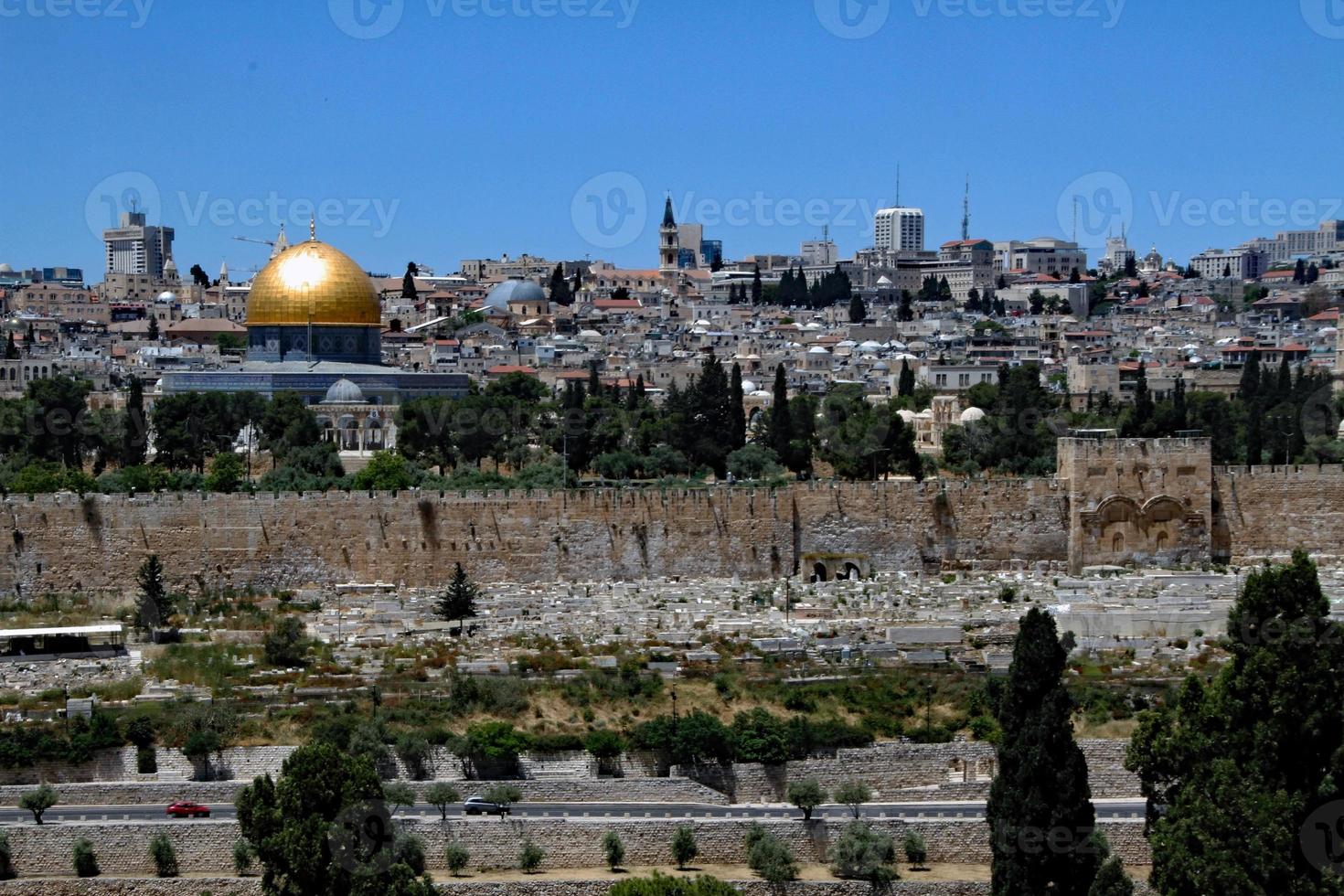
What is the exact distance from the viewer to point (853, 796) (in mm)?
23609

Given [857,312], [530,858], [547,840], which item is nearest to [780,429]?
[547,840]

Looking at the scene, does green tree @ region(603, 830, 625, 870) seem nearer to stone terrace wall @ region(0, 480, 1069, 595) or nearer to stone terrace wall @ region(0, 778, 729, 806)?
stone terrace wall @ region(0, 778, 729, 806)

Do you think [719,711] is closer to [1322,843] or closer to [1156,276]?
[1322,843]

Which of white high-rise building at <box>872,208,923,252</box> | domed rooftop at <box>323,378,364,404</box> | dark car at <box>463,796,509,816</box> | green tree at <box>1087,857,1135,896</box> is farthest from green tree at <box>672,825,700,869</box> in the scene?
white high-rise building at <box>872,208,923,252</box>

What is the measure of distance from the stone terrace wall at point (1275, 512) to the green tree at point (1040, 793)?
50.3ft

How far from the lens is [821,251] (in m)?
169

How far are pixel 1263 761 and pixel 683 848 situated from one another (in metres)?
5.51

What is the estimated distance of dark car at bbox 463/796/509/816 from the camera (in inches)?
911

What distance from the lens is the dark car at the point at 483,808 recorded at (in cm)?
2314

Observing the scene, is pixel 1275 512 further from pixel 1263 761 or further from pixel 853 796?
pixel 1263 761

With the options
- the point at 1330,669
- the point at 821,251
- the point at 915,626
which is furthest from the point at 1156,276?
the point at 1330,669

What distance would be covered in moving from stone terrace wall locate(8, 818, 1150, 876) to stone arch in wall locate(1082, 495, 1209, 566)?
43.1 ft

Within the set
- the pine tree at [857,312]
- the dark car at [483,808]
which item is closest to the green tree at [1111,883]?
the dark car at [483,808]

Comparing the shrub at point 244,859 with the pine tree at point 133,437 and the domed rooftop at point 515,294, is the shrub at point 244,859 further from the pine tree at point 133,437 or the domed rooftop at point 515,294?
the domed rooftop at point 515,294
